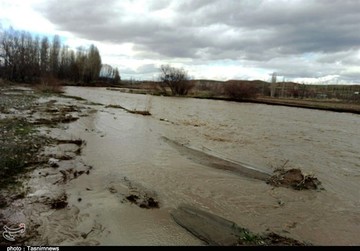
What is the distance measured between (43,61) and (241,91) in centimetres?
7502

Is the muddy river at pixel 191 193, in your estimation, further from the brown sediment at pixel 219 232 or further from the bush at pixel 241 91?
the bush at pixel 241 91

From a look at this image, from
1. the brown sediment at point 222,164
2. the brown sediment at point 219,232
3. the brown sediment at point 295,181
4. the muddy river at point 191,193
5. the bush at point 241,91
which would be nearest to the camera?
the brown sediment at point 219,232

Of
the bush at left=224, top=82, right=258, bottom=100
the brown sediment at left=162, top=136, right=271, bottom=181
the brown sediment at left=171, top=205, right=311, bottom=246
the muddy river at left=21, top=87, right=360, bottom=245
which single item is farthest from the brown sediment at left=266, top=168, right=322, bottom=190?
the bush at left=224, top=82, right=258, bottom=100

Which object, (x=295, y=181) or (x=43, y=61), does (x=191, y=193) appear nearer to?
(x=295, y=181)

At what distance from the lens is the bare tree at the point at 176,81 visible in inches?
3086

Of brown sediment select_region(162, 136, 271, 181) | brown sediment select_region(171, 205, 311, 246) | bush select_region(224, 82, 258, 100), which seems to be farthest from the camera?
bush select_region(224, 82, 258, 100)

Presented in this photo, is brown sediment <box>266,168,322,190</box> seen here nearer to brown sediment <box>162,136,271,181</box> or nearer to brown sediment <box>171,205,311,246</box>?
brown sediment <box>162,136,271,181</box>

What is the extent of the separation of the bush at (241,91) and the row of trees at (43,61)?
5128 cm

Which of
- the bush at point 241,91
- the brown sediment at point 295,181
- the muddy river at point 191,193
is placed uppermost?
the bush at point 241,91

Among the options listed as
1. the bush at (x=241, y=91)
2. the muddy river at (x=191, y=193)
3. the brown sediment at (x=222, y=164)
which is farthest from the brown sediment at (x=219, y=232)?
the bush at (x=241, y=91)

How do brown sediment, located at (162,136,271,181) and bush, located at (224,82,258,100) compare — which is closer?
brown sediment, located at (162,136,271,181)

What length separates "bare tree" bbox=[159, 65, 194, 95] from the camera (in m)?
78.4

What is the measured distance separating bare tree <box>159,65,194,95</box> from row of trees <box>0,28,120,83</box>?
3352 centimetres

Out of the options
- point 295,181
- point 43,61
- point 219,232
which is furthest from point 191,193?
point 43,61
